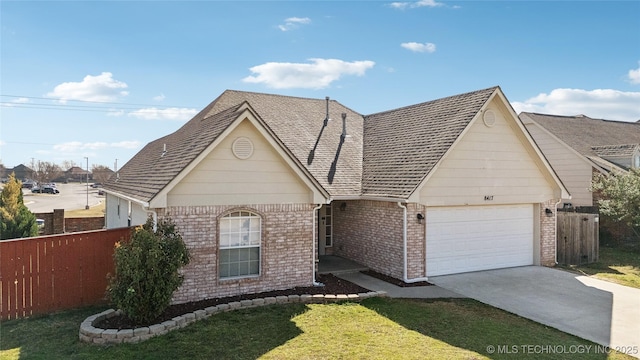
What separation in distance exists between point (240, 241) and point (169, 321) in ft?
10.0

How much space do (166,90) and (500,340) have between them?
19204mm

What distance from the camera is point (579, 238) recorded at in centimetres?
1688

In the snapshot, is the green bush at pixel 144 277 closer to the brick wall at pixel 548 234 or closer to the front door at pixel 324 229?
the front door at pixel 324 229

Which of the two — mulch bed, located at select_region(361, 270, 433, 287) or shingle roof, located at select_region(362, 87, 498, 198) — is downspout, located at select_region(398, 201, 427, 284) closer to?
mulch bed, located at select_region(361, 270, 433, 287)

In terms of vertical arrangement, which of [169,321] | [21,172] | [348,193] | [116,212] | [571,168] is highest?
[21,172]

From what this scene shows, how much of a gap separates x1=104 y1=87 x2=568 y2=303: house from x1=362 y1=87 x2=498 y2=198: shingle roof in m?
0.06

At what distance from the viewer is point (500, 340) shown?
321 inches

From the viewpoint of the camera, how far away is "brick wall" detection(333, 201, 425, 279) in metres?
13.1

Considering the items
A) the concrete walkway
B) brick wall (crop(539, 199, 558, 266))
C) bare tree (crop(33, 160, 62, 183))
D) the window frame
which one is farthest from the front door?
bare tree (crop(33, 160, 62, 183))

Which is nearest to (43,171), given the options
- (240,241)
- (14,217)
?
(14,217)

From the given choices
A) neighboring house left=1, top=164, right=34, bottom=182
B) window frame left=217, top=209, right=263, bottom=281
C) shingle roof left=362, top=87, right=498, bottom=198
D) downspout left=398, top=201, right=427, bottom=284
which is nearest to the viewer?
window frame left=217, top=209, right=263, bottom=281

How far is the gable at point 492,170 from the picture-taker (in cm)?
1383

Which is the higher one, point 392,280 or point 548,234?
point 548,234

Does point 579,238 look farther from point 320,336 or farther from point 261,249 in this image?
point 320,336
